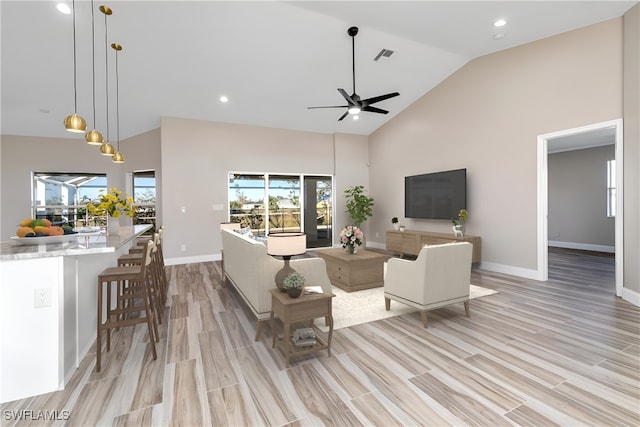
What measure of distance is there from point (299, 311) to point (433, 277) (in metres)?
1.50

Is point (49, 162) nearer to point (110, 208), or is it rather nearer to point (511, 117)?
point (110, 208)

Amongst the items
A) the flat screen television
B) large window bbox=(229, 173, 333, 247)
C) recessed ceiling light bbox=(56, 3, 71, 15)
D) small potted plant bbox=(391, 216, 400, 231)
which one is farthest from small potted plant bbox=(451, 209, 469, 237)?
recessed ceiling light bbox=(56, 3, 71, 15)

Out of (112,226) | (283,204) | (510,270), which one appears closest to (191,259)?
(283,204)

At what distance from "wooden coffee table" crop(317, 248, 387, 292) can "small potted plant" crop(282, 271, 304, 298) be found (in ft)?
6.20

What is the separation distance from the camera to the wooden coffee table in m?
4.32

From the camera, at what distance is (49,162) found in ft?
23.1

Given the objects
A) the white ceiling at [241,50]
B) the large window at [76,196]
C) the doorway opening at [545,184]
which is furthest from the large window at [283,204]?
the doorway opening at [545,184]

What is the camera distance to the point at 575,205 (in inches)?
307

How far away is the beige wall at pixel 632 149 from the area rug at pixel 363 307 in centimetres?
160

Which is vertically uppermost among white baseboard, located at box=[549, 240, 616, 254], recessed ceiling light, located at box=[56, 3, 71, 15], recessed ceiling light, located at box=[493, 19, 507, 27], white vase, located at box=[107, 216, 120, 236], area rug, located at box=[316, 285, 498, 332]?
recessed ceiling light, located at box=[493, 19, 507, 27]

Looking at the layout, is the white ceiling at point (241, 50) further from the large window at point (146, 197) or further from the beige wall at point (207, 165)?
the large window at point (146, 197)

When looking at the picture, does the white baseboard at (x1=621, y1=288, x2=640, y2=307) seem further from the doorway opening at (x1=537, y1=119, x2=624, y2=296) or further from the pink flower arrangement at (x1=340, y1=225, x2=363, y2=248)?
the pink flower arrangement at (x1=340, y1=225, x2=363, y2=248)

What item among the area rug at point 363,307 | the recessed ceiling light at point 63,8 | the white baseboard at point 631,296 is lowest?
the area rug at point 363,307

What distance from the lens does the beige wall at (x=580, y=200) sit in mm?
7262
